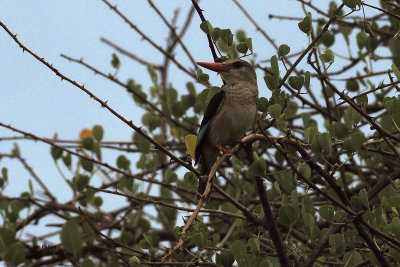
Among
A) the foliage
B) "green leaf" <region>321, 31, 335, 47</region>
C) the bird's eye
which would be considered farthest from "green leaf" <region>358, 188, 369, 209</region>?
"green leaf" <region>321, 31, 335, 47</region>

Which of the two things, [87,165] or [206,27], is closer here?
[206,27]

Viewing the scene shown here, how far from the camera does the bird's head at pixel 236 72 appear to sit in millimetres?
4516

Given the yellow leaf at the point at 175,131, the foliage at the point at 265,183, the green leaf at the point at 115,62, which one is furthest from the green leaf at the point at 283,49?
the yellow leaf at the point at 175,131

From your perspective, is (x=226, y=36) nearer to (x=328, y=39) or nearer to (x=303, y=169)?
(x=303, y=169)

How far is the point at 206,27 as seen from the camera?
129 inches

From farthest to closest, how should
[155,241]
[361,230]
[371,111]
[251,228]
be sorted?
[371,111] < [155,241] < [251,228] < [361,230]

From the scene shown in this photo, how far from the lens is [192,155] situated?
3598mm

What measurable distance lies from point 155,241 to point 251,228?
0.80 m

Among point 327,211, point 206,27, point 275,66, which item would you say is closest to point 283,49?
point 275,66

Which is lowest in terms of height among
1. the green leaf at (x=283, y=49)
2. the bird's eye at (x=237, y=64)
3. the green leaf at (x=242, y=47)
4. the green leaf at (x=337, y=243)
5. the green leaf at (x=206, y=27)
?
the green leaf at (x=337, y=243)

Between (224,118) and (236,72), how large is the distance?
0.45 meters

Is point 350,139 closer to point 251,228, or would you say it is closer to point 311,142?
point 311,142

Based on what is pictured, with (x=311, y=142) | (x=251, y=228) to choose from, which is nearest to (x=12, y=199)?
(x=251, y=228)

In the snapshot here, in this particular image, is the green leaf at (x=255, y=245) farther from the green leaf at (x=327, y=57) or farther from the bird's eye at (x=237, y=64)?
the bird's eye at (x=237, y=64)
